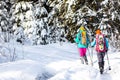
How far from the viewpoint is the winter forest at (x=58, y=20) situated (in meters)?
21.2

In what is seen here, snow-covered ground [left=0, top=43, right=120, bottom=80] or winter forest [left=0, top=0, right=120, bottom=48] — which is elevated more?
winter forest [left=0, top=0, right=120, bottom=48]

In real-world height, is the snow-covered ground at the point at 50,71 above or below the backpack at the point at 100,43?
below

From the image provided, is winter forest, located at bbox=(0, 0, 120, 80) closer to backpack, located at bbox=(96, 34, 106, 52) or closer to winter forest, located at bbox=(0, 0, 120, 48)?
winter forest, located at bbox=(0, 0, 120, 48)

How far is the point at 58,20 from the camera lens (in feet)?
78.4

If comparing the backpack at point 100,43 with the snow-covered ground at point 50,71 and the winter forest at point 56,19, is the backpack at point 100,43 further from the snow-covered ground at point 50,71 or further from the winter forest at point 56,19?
the winter forest at point 56,19

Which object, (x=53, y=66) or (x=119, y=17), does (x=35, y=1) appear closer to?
(x=119, y=17)

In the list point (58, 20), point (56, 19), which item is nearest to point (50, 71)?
point (58, 20)

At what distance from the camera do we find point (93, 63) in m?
14.6

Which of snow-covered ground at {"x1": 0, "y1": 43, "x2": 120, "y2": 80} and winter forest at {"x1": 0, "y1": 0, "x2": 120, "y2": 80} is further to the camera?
winter forest at {"x1": 0, "y1": 0, "x2": 120, "y2": 80}

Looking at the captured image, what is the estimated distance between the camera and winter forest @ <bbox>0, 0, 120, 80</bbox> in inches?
837

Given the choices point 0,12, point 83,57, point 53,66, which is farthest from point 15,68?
point 0,12

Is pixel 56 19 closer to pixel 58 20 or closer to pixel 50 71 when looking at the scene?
pixel 58 20

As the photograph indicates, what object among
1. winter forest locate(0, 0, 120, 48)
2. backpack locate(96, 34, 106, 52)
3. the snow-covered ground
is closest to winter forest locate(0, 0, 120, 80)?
winter forest locate(0, 0, 120, 48)

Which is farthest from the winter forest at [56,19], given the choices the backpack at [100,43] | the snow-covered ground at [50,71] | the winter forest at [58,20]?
the snow-covered ground at [50,71]
